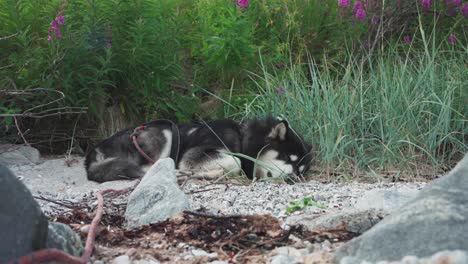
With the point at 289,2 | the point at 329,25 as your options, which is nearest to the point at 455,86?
the point at 329,25

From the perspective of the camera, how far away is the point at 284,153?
5922 mm

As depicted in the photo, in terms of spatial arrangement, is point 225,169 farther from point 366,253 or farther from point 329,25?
point 366,253

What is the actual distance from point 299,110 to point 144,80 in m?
1.59

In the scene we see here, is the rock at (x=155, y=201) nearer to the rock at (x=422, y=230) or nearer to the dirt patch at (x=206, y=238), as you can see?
the dirt patch at (x=206, y=238)

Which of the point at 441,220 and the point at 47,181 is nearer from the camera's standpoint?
the point at 441,220

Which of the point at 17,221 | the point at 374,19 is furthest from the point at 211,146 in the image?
the point at 17,221

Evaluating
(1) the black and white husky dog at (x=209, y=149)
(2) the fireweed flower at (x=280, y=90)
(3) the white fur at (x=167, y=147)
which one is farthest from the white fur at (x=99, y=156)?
(2) the fireweed flower at (x=280, y=90)

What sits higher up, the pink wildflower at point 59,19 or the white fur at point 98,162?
the pink wildflower at point 59,19

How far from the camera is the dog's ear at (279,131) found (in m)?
5.83

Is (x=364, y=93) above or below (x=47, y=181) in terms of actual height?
above

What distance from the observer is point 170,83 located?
7.15 meters

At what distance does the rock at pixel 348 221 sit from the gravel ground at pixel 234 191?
1.97 feet

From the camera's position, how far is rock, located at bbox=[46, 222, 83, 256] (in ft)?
8.37

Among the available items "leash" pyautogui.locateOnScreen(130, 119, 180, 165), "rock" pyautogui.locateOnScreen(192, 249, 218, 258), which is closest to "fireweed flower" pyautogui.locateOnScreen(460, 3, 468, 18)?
"leash" pyautogui.locateOnScreen(130, 119, 180, 165)
